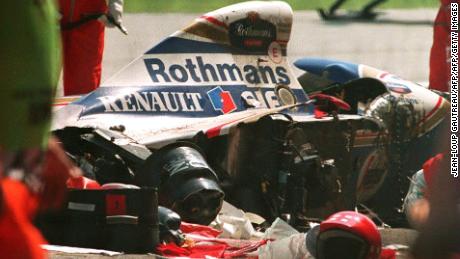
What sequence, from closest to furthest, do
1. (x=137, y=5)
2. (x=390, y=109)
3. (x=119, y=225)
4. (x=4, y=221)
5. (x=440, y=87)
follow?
(x=4, y=221), (x=119, y=225), (x=390, y=109), (x=440, y=87), (x=137, y=5)

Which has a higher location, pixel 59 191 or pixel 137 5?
pixel 59 191

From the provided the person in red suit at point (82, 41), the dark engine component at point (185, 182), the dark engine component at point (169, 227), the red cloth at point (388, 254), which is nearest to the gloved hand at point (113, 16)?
the person in red suit at point (82, 41)

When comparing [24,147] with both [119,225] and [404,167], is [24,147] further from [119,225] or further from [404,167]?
[404,167]

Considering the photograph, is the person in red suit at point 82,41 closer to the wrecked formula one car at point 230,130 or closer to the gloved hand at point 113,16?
the gloved hand at point 113,16

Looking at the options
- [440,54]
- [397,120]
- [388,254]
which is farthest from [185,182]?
[440,54]

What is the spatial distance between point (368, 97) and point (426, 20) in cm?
1056

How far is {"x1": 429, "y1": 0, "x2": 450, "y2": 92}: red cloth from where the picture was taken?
1156cm

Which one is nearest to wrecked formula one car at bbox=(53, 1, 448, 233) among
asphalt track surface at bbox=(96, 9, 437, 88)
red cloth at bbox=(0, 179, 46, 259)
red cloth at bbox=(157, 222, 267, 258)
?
red cloth at bbox=(157, 222, 267, 258)

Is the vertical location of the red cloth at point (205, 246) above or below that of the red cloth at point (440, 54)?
above

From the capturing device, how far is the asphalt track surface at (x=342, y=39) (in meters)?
15.1

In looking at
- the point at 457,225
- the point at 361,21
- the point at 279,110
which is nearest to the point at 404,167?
the point at 279,110

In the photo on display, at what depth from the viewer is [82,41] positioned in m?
9.80

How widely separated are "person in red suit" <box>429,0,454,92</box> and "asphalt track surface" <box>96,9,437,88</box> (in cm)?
326

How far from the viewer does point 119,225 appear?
6602mm
